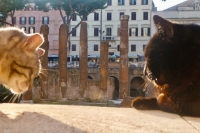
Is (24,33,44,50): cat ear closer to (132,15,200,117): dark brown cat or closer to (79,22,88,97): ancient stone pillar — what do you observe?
(132,15,200,117): dark brown cat

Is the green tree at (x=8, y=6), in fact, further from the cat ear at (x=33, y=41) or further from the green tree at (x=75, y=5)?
the cat ear at (x=33, y=41)

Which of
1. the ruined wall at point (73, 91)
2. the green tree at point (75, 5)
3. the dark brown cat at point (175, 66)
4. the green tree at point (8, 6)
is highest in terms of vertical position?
the green tree at point (75, 5)

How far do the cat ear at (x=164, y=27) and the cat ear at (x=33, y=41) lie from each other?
3.24ft

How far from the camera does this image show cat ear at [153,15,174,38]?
2678mm

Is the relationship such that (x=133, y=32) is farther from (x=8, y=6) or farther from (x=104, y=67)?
(x=104, y=67)

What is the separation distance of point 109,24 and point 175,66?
1338 inches

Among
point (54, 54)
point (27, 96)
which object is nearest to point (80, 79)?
point (27, 96)

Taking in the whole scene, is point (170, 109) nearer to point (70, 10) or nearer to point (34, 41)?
point (34, 41)

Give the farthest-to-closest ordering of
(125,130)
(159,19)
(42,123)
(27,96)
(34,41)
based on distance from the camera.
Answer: (27,96)
(159,19)
(34,41)
(42,123)
(125,130)

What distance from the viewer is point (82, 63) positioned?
48.0 ft

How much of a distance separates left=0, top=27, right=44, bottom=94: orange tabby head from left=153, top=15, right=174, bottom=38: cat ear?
989 millimetres

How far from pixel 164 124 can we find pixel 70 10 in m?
22.8

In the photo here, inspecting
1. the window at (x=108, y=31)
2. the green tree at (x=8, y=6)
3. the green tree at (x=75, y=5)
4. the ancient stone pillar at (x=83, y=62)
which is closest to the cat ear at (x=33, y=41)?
the ancient stone pillar at (x=83, y=62)

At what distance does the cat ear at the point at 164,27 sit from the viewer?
2678mm
